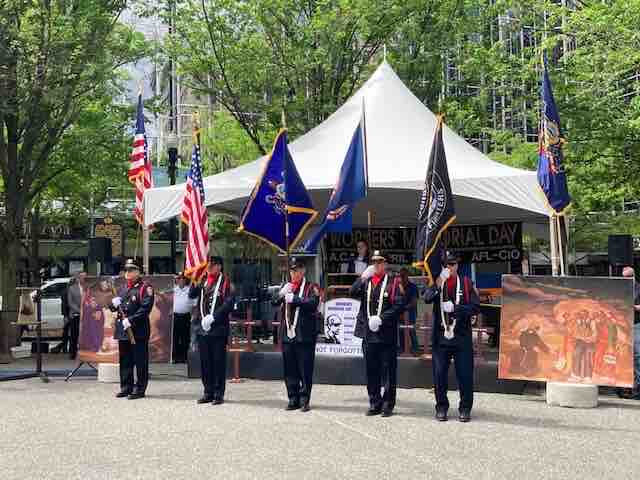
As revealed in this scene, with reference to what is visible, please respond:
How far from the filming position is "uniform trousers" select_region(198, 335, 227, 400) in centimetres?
1070

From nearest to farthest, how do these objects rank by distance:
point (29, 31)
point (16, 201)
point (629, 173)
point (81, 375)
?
point (81, 375)
point (29, 31)
point (16, 201)
point (629, 173)

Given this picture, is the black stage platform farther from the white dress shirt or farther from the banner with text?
the white dress shirt

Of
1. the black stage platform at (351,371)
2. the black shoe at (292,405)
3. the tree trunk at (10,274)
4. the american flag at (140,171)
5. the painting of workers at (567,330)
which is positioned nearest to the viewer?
the black shoe at (292,405)

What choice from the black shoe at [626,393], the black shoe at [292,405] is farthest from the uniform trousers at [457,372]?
the black shoe at [626,393]

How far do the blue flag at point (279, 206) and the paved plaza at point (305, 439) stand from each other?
7.51 feet

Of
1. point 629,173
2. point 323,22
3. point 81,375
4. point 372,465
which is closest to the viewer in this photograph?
point 372,465

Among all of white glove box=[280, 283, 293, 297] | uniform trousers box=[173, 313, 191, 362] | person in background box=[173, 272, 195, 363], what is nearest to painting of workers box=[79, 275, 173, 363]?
person in background box=[173, 272, 195, 363]

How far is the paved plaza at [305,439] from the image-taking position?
6.98m

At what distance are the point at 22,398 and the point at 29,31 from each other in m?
7.93

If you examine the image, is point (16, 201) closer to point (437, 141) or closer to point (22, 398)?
point (22, 398)

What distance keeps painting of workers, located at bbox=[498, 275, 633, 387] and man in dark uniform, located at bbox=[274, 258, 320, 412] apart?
102 inches

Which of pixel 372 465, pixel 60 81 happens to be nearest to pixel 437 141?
pixel 372 465

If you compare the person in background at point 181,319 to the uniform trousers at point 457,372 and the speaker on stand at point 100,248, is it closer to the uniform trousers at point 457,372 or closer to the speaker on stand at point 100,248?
the speaker on stand at point 100,248

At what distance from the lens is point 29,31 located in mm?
16062
